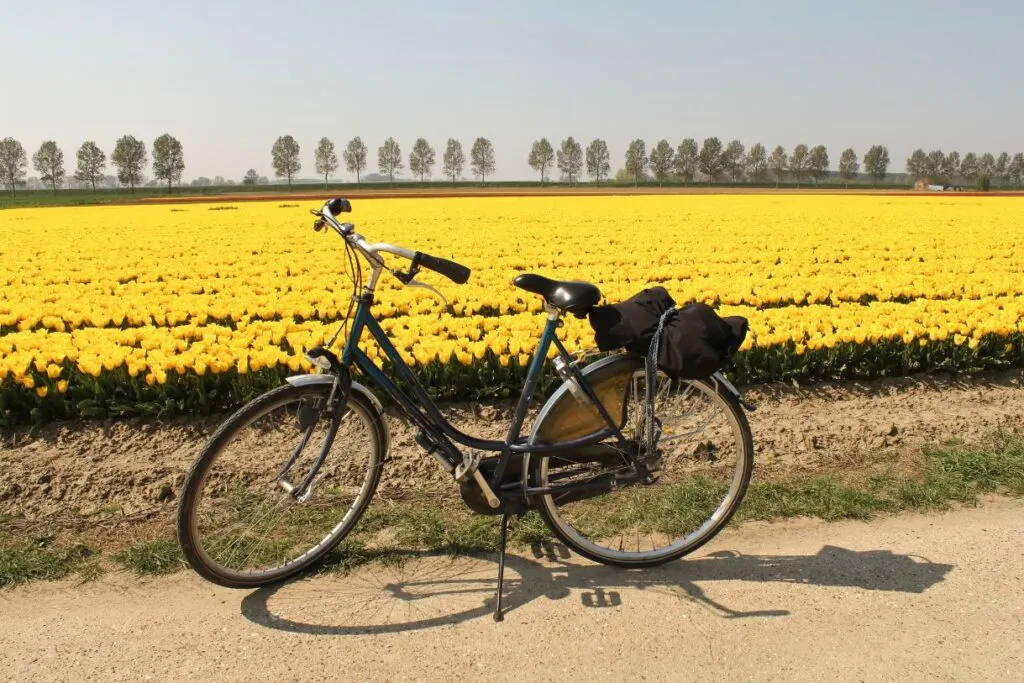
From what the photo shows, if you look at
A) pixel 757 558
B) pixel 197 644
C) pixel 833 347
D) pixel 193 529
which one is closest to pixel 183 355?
pixel 193 529

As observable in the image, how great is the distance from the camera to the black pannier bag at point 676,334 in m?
3.35

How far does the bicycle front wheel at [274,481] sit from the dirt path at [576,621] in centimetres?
17

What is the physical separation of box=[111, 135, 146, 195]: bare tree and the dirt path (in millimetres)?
113911

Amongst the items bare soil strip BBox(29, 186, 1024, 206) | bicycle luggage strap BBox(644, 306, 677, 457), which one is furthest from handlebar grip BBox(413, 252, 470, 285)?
bare soil strip BBox(29, 186, 1024, 206)

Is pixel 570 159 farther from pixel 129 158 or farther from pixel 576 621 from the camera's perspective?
pixel 576 621

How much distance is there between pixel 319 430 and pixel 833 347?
15.6 ft

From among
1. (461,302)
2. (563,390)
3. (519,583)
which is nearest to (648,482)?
(563,390)

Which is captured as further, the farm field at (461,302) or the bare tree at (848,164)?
the bare tree at (848,164)

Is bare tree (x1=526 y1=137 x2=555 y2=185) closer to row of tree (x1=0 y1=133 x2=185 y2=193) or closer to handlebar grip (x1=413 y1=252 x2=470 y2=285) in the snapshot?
row of tree (x1=0 y1=133 x2=185 y2=193)

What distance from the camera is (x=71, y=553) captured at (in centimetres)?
372

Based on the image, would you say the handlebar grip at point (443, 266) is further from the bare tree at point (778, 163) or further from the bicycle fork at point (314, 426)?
the bare tree at point (778, 163)

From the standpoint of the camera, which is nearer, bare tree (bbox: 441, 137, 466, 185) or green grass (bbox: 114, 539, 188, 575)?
green grass (bbox: 114, 539, 188, 575)

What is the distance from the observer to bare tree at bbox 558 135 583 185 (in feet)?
438

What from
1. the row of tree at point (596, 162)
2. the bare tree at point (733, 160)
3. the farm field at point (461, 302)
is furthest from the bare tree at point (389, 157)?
the farm field at point (461, 302)
